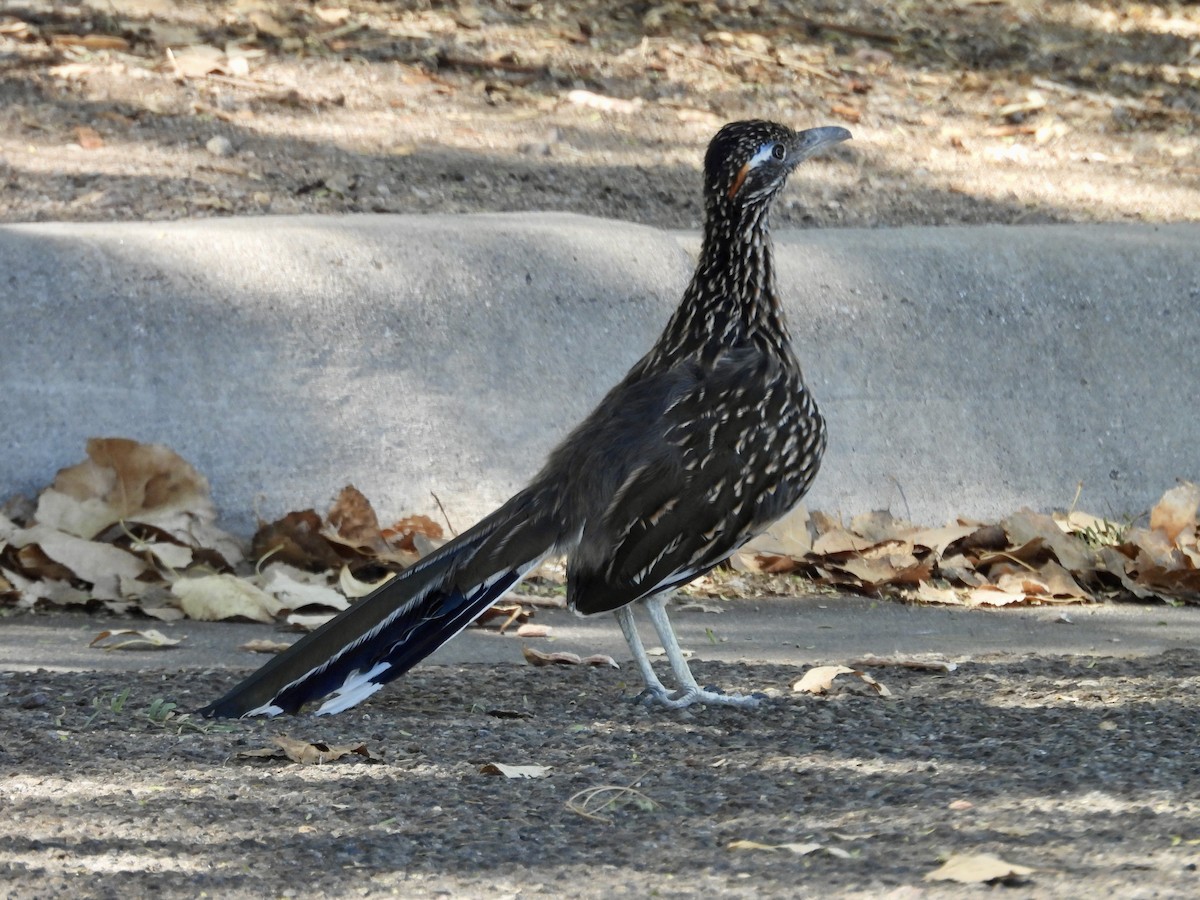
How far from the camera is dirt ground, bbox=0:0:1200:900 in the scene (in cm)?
360

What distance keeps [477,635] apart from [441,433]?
106 cm

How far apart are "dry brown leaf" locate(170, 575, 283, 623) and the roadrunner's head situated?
2.01 meters

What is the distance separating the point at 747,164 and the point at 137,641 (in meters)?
2.41

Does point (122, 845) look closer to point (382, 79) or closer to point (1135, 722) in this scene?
point (1135, 722)

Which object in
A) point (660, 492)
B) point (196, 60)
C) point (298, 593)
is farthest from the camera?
point (196, 60)

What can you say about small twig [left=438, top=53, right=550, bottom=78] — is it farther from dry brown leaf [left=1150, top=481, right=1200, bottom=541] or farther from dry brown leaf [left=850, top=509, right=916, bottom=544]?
dry brown leaf [left=1150, top=481, right=1200, bottom=541]

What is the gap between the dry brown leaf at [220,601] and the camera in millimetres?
5961

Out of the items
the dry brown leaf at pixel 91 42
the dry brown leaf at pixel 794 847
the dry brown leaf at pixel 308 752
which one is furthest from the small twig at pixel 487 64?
the dry brown leaf at pixel 794 847

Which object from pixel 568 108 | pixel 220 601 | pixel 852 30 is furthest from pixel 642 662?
pixel 852 30

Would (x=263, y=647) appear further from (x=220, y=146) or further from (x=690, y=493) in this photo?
(x=220, y=146)

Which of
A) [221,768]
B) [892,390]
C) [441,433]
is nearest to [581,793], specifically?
[221,768]

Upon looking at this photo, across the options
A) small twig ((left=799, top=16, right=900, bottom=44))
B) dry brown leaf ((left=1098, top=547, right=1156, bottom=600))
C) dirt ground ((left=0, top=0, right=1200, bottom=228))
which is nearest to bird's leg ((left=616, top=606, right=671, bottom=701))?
dry brown leaf ((left=1098, top=547, right=1156, bottom=600))

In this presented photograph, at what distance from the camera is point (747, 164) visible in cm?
543

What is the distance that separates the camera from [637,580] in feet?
15.8
